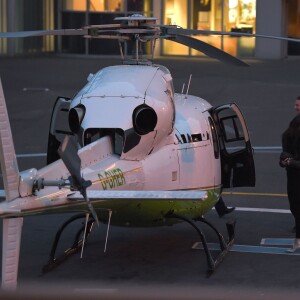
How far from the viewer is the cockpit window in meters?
8.15

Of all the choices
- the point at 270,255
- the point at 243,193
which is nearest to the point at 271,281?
the point at 270,255

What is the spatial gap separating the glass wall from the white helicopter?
27.1 metres

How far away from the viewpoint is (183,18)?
122 feet

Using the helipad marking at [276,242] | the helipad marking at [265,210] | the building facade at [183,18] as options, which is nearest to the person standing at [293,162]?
the helipad marking at [276,242]

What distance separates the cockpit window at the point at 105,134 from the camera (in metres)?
8.15

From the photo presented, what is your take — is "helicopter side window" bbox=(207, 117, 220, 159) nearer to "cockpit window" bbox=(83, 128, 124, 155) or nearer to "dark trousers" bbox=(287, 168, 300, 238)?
"dark trousers" bbox=(287, 168, 300, 238)

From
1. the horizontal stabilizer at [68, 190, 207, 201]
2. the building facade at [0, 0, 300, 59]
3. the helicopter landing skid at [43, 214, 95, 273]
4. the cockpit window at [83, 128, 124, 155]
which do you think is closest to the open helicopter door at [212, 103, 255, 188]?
the helicopter landing skid at [43, 214, 95, 273]

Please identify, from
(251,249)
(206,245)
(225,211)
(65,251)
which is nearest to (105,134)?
(206,245)

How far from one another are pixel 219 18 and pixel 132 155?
96.5 feet

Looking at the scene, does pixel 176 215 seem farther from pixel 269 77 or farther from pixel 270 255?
pixel 269 77

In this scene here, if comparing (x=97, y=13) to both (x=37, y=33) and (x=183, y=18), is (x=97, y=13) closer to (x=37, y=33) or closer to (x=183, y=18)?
(x=183, y=18)

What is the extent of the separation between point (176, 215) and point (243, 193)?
4.94m

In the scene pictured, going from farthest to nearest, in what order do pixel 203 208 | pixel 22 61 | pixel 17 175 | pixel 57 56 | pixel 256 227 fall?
pixel 57 56 → pixel 22 61 → pixel 256 227 → pixel 203 208 → pixel 17 175

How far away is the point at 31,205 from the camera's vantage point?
6496 millimetres
